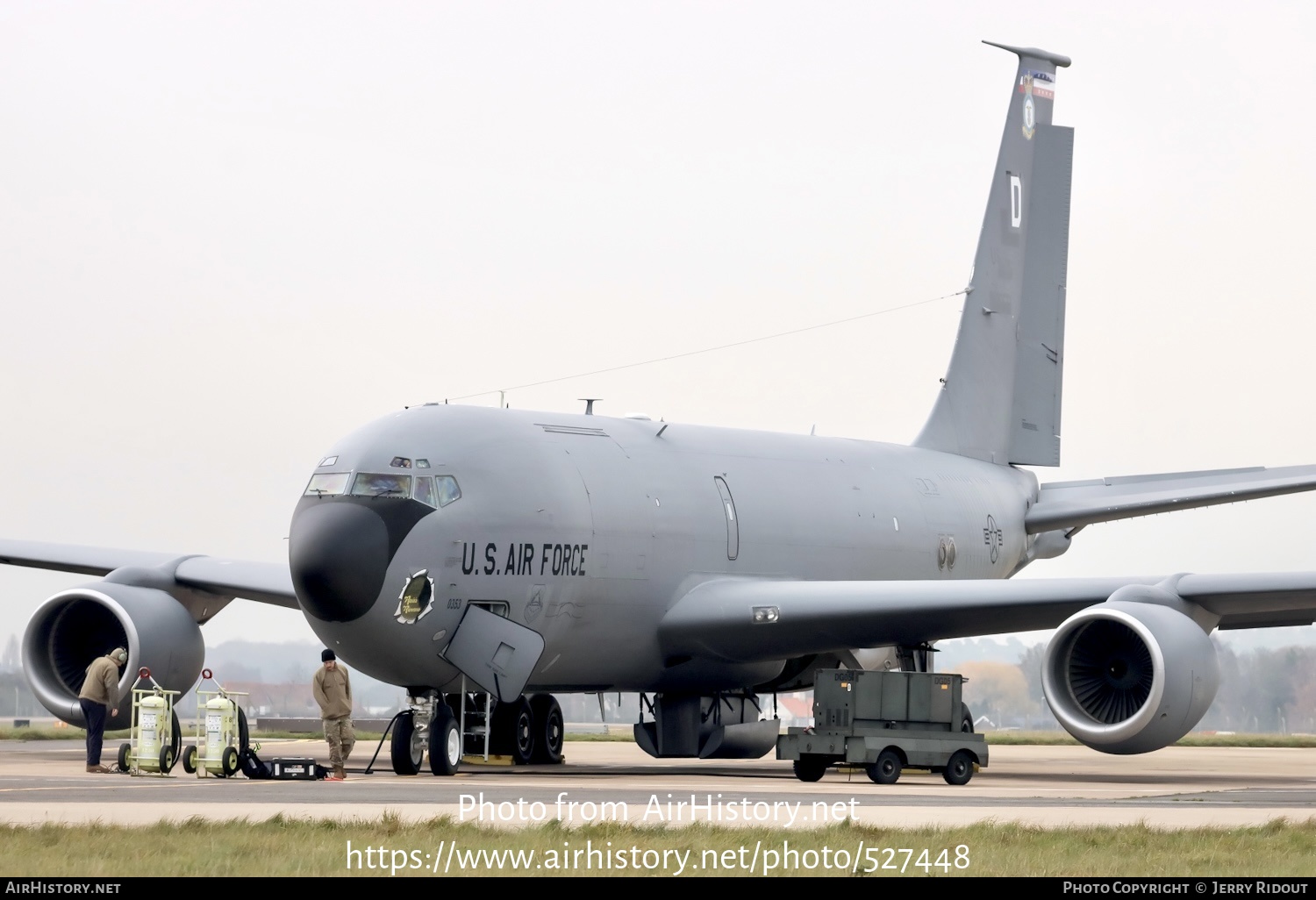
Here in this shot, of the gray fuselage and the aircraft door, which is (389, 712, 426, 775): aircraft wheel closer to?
the gray fuselage

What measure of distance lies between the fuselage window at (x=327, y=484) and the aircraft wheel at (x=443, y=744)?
8.51 feet

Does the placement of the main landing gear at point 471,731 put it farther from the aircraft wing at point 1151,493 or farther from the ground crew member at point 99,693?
the aircraft wing at point 1151,493

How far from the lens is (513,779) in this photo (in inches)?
741

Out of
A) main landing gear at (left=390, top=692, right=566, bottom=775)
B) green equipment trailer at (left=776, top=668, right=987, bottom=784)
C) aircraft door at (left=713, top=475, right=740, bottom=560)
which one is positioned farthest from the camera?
aircraft door at (left=713, top=475, right=740, bottom=560)

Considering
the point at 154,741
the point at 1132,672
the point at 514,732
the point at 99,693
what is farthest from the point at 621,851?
the point at 514,732

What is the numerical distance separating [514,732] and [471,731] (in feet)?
4.01

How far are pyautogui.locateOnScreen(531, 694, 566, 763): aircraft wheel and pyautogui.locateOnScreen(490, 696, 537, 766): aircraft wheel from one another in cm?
10

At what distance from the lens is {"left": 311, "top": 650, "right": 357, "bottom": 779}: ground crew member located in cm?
1947

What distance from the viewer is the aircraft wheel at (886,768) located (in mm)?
19906

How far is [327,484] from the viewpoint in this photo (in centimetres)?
2014

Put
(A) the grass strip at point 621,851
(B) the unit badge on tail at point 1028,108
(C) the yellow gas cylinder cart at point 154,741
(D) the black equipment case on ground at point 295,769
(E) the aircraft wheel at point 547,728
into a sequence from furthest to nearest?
(B) the unit badge on tail at point 1028,108, (E) the aircraft wheel at point 547,728, (C) the yellow gas cylinder cart at point 154,741, (D) the black equipment case on ground at point 295,769, (A) the grass strip at point 621,851

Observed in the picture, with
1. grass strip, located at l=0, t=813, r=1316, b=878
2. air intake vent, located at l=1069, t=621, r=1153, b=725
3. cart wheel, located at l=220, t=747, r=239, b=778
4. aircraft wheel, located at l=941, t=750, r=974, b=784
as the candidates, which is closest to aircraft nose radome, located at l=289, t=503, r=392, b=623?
cart wheel, located at l=220, t=747, r=239, b=778

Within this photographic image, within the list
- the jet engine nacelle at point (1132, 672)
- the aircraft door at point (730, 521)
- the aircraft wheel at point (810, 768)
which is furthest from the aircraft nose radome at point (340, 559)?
the jet engine nacelle at point (1132, 672)

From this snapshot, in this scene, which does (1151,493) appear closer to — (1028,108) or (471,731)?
(1028,108)
